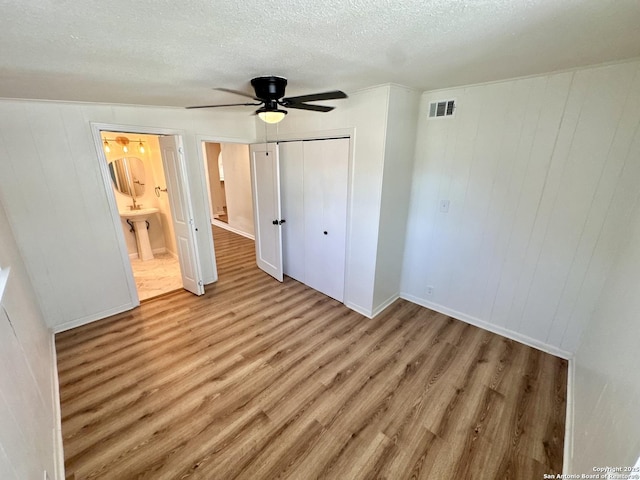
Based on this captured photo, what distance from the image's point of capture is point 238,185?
576 centimetres

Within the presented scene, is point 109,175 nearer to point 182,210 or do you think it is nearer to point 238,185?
point 182,210

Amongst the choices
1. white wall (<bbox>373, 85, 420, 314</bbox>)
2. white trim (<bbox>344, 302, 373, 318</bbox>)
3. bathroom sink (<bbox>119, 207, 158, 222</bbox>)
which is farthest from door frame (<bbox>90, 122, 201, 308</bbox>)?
white wall (<bbox>373, 85, 420, 314</bbox>)

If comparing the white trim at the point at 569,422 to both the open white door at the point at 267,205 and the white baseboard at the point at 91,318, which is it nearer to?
the open white door at the point at 267,205

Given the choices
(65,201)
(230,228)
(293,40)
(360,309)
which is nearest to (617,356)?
(360,309)

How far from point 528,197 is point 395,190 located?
3.76 feet

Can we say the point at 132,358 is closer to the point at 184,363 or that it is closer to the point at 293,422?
the point at 184,363

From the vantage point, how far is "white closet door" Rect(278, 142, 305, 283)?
338cm

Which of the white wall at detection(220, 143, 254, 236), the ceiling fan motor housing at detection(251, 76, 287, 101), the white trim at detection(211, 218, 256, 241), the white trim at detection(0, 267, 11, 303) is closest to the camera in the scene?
the white trim at detection(0, 267, 11, 303)

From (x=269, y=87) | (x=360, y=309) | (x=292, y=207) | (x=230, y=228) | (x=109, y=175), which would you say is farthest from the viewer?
(x=230, y=228)

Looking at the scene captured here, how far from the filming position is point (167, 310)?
3.11 m

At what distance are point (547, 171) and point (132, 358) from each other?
3975 millimetres

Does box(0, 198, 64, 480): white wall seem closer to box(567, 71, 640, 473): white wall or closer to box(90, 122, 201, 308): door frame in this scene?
box(90, 122, 201, 308): door frame

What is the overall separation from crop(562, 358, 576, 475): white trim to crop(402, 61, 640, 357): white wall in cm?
26

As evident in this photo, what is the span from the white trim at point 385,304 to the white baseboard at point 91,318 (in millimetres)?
2872
